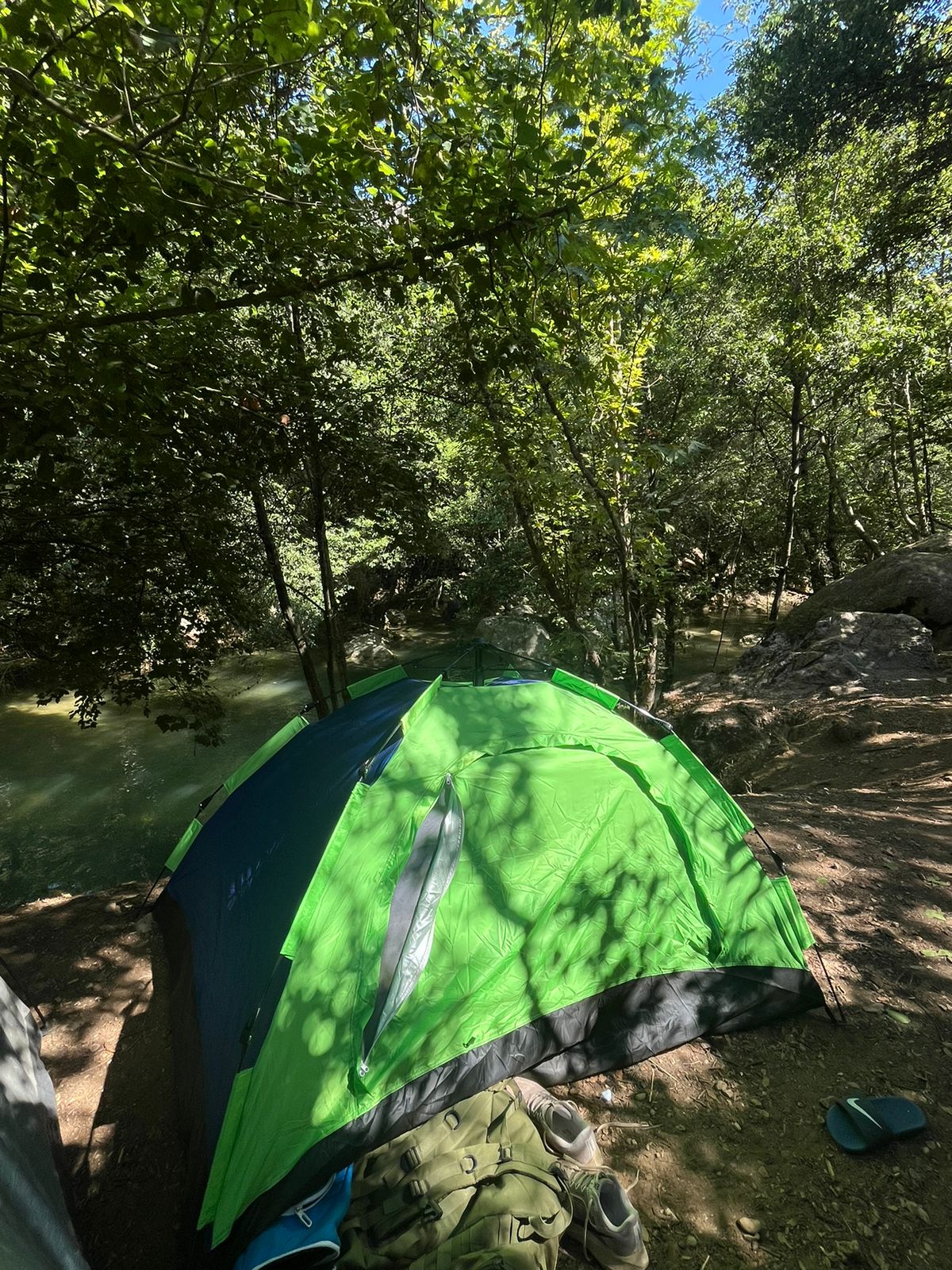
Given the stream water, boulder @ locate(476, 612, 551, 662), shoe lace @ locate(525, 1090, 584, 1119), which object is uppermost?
boulder @ locate(476, 612, 551, 662)

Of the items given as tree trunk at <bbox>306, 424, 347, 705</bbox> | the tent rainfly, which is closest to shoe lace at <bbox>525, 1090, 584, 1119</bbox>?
the tent rainfly

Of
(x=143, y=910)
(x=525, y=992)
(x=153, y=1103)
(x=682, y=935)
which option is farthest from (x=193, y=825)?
(x=682, y=935)

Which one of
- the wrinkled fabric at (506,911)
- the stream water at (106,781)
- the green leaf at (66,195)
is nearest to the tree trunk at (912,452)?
the stream water at (106,781)

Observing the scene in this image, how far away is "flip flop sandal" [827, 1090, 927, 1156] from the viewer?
8.29 feet

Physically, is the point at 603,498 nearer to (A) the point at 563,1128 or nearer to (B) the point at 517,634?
(A) the point at 563,1128

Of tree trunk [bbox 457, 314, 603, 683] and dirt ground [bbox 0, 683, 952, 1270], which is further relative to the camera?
tree trunk [bbox 457, 314, 603, 683]

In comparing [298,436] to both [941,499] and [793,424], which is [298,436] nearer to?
[793,424]

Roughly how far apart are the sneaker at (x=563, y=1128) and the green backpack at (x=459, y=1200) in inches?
2.4

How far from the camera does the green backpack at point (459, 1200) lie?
7.07 ft

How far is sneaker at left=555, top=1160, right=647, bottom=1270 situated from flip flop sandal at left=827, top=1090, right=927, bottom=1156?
93 cm

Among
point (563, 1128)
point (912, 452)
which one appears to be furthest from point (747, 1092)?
point (912, 452)

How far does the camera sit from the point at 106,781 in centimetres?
996

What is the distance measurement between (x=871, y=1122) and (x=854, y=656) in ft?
27.7

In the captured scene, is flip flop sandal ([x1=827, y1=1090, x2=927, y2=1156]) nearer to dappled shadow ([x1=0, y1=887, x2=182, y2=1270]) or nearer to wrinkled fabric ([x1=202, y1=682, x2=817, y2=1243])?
wrinkled fabric ([x1=202, y1=682, x2=817, y2=1243])
